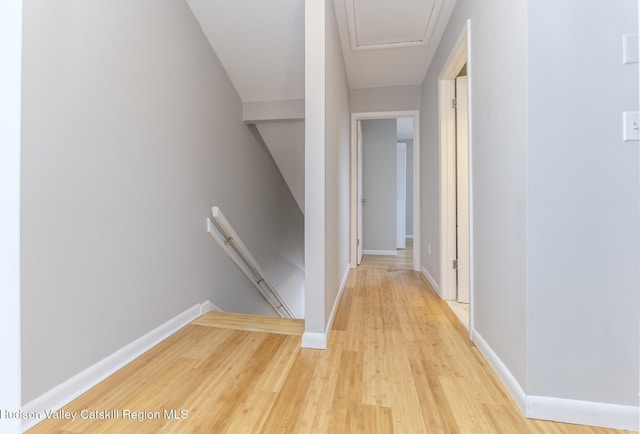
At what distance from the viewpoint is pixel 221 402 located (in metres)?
1.22

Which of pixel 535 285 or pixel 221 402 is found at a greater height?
pixel 535 285

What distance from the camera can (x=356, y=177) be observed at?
374 cm

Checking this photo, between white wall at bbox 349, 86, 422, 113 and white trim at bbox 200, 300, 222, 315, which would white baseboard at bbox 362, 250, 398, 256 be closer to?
white wall at bbox 349, 86, 422, 113

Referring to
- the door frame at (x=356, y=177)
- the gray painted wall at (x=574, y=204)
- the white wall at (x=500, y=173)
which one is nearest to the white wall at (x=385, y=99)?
the door frame at (x=356, y=177)

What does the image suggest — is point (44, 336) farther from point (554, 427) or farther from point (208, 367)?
point (554, 427)

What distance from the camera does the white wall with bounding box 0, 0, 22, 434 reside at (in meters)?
0.69

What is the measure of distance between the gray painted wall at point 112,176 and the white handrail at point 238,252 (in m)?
0.10

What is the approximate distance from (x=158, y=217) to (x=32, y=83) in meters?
0.87

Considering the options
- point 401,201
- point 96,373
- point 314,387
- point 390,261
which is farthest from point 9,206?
point 401,201

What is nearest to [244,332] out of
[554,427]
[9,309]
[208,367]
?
[208,367]

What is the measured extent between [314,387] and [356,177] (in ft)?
9.13

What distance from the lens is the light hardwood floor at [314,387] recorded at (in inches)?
43.0

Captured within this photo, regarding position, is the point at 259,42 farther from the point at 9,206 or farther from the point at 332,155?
the point at 9,206

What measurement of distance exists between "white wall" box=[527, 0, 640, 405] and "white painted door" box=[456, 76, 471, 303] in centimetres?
143
